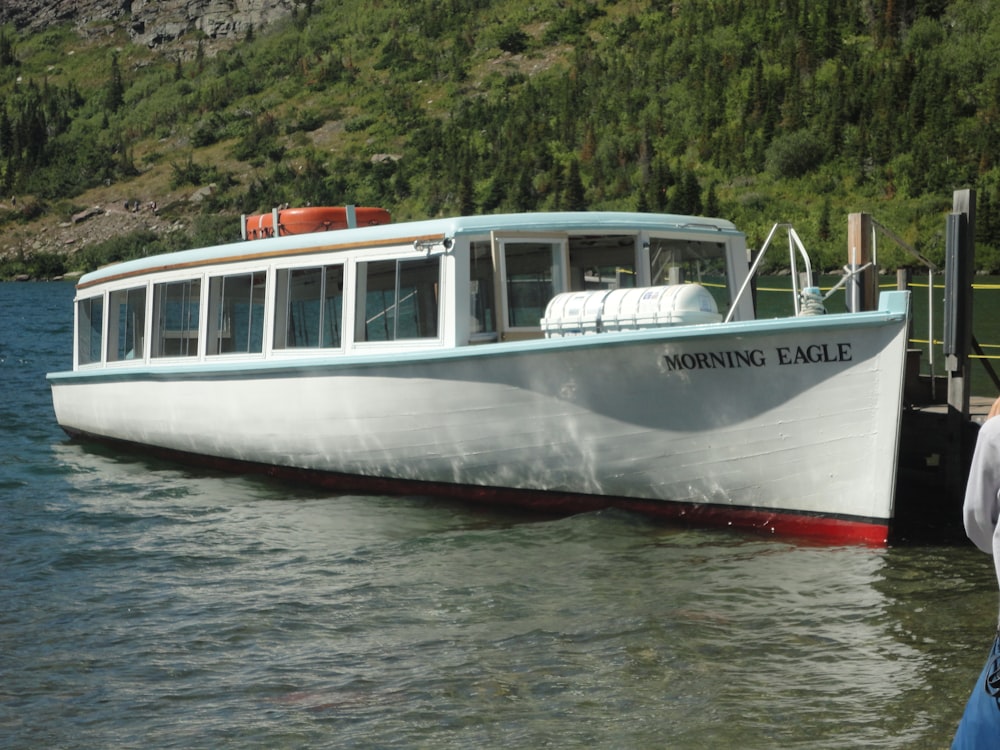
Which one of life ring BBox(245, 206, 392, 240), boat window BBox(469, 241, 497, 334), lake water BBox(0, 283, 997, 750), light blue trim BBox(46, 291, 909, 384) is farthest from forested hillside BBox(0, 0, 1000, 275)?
lake water BBox(0, 283, 997, 750)

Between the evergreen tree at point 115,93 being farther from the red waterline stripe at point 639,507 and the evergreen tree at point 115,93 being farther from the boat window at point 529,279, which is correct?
the boat window at point 529,279

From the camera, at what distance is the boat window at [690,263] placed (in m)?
12.5

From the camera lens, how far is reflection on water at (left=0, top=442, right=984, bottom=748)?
270 inches

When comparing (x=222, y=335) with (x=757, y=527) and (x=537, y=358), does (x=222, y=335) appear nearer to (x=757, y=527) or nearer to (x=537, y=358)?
(x=537, y=358)

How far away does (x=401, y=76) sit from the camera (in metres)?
152

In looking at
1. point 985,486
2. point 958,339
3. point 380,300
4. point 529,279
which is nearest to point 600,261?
point 529,279

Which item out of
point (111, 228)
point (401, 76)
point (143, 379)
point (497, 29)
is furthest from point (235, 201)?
point (143, 379)

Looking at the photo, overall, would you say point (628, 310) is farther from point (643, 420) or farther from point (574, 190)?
point (574, 190)

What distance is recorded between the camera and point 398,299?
12250 mm

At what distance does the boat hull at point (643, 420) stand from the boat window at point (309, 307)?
0.43 m

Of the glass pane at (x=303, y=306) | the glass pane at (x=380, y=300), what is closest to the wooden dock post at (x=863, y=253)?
the glass pane at (x=380, y=300)

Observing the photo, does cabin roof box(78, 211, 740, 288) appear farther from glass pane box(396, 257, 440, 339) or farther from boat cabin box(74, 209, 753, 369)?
glass pane box(396, 257, 440, 339)

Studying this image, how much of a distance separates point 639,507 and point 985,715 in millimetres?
7214

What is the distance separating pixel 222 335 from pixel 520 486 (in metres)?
4.55
